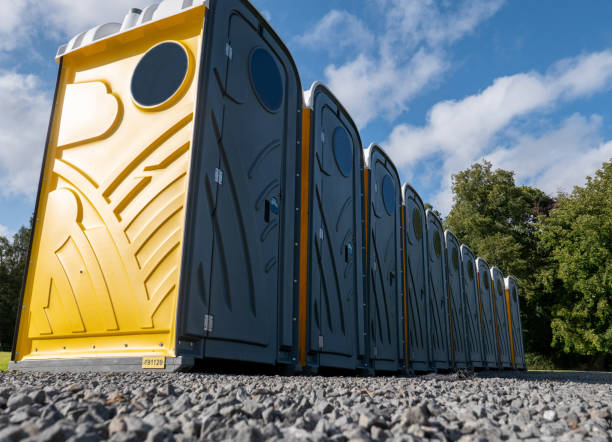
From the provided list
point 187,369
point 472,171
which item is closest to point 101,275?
point 187,369

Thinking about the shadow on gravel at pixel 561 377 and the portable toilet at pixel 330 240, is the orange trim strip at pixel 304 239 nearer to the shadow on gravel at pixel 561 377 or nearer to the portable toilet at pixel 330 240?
the portable toilet at pixel 330 240

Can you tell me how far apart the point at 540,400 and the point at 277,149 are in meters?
3.09

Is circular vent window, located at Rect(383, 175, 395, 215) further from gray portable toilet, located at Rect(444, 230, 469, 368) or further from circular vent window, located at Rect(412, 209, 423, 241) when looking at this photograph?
gray portable toilet, located at Rect(444, 230, 469, 368)

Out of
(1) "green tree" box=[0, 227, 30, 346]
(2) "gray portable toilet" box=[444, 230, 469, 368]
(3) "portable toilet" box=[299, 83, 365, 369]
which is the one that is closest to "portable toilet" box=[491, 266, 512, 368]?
(2) "gray portable toilet" box=[444, 230, 469, 368]

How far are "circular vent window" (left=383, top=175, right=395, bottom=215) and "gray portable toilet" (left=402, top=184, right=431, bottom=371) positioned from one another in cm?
56

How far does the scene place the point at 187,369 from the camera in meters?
3.14

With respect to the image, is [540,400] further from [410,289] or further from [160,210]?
[410,289]

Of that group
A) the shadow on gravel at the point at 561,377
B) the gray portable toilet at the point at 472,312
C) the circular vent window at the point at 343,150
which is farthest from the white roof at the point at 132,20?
the gray portable toilet at the point at 472,312

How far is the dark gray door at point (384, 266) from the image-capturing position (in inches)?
247

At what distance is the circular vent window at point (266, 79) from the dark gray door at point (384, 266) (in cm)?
249

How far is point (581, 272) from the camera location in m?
20.3

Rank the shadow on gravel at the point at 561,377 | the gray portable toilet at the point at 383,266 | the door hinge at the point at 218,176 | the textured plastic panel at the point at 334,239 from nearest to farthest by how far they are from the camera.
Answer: the door hinge at the point at 218,176 → the textured plastic panel at the point at 334,239 → the gray portable toilet at the point at 383,266 → the shadow on gravel at the point at 561,377

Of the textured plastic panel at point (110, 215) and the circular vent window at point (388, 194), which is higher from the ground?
the circular vent window at point (388, 194)

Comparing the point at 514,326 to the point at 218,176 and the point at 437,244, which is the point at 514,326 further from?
the point at 218,176
